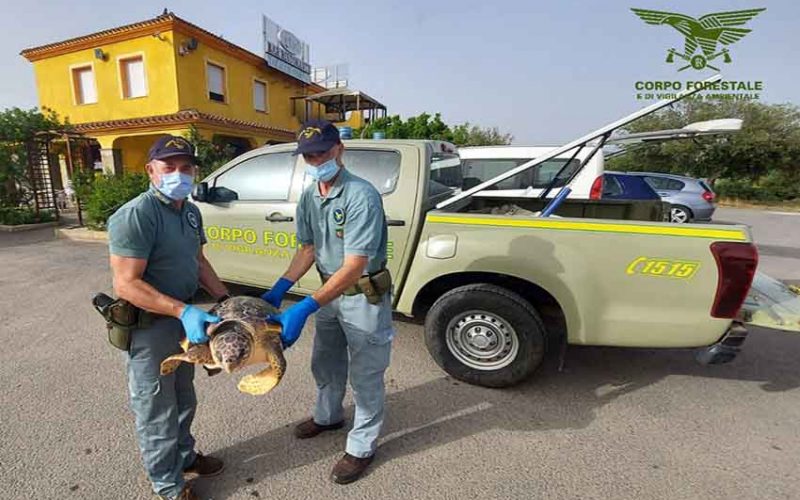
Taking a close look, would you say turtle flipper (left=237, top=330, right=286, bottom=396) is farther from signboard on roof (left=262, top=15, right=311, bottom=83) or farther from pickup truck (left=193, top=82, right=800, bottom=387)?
signboard on roof (left=262, top=15, right=311, bottom=83)

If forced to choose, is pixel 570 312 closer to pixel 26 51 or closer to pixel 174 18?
pixel 174 18

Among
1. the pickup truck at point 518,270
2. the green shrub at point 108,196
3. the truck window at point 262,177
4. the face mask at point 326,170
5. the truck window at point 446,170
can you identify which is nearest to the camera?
the face mask at point 326,170

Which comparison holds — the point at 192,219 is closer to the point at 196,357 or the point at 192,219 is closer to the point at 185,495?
the point at 196,357

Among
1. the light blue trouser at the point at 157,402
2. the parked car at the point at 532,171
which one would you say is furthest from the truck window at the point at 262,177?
the parked car at the point at 532,171

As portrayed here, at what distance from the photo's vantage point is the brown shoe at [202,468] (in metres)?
2.11

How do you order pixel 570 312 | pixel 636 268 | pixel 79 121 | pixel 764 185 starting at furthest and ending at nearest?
1. pixel 764 185
2. pixel 79 121
3. pixel 570 312
4. pixel 636 268

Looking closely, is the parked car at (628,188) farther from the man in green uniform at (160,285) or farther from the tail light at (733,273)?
the man in green uniform at (160,285)

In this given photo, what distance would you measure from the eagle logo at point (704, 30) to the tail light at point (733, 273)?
7.48 metres

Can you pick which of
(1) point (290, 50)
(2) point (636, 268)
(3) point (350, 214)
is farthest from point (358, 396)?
(1) point (290, 50)

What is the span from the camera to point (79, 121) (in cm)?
1452

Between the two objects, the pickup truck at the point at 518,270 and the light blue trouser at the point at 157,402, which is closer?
the light blue trouser at the point at 157,402

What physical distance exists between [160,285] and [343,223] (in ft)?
2.67

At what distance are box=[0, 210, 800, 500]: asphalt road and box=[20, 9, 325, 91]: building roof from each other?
478 inches

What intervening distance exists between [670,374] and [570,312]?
126 centimetres
